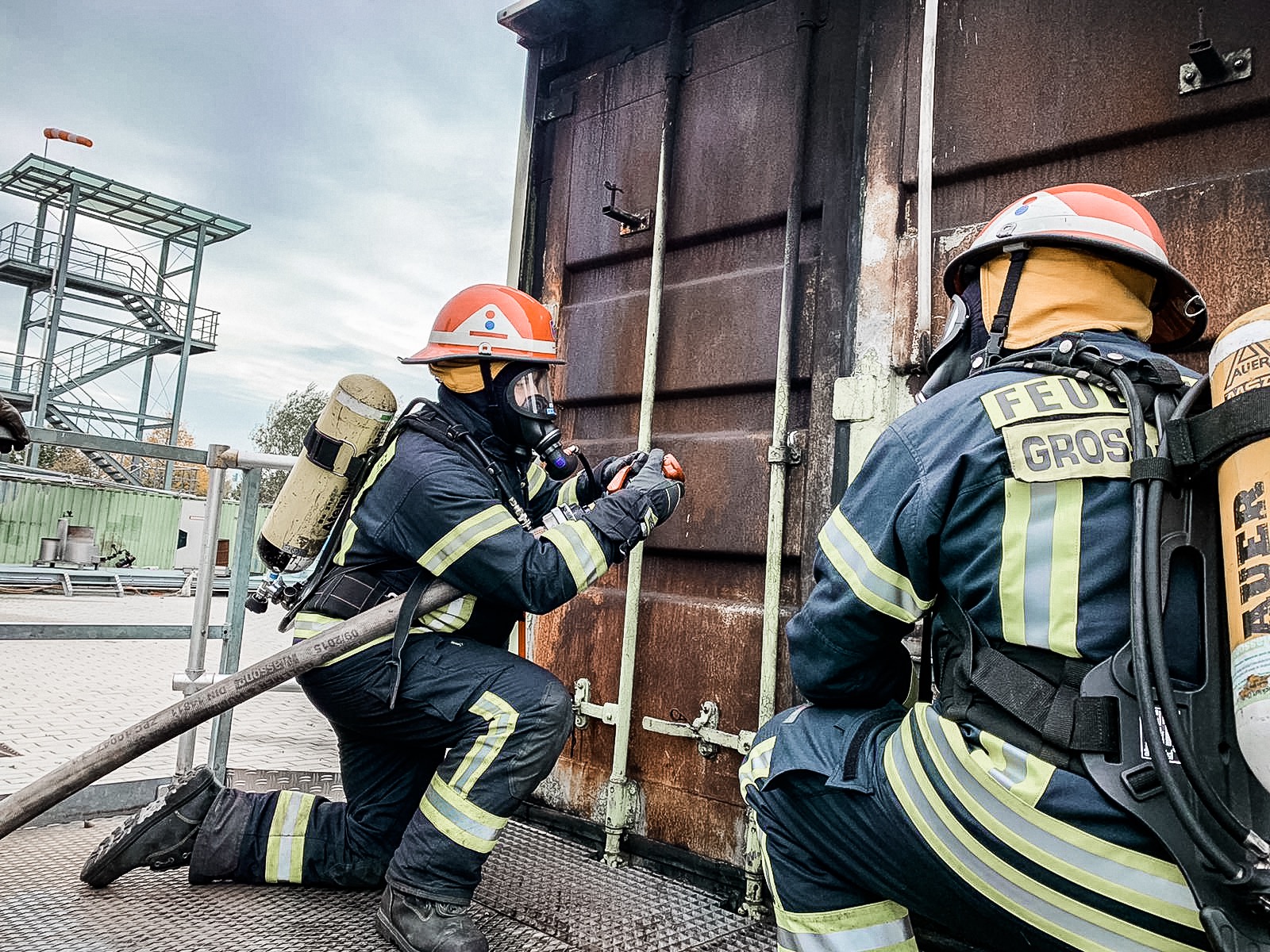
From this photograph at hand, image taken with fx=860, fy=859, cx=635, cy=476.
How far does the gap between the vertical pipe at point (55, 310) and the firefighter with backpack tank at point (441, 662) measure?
21789 millimetres

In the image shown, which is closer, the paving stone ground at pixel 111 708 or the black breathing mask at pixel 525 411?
the black breathing mask at pixel 525 411

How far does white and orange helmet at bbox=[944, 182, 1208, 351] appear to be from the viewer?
1533mm

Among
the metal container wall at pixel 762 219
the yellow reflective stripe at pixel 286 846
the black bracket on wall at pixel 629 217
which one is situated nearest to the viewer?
the metal container wall at pixel 762 219

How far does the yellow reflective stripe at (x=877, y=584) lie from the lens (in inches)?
58.7

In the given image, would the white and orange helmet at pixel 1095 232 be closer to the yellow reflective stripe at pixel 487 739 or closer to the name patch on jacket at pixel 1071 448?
the name patch on jacket at pixel 1071 448

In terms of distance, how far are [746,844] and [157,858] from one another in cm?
169

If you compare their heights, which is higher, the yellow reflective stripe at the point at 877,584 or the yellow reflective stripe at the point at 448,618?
the yellow reflective stripe at the point at 877,584

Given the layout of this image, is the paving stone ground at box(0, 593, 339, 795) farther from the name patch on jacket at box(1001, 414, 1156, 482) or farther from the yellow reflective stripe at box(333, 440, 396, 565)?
the name patch on jacket at box(1001, 414, 1156, 482)

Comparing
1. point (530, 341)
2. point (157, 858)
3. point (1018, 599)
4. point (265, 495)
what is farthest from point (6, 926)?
point (265, 495)

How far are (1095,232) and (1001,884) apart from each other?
3.64 ft

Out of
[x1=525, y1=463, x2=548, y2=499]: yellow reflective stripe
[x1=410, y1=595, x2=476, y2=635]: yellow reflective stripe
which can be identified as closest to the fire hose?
[x1=410, y1=595, x2=476, y2=635]: yellow reflective stripe

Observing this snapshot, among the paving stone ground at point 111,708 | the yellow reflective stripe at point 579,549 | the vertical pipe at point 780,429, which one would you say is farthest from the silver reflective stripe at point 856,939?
the paving stone ground at point 111,708

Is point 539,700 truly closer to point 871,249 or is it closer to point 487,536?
point 487,536

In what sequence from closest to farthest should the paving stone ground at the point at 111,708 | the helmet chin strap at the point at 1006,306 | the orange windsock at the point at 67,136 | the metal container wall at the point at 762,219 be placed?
the helmet chin strap at the point at 1006,306 < the metal container wall at the point at 762,219 < the paving stone ground at the point at 111,708 < the orange windsock at the point at 67,136
